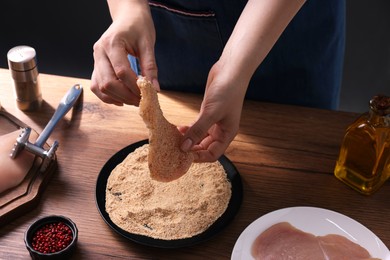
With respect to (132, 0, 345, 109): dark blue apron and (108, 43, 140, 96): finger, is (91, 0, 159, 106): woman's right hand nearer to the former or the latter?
(108, 43, 140, 96): finger

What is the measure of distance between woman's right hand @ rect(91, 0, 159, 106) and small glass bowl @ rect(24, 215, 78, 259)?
307 millimetres

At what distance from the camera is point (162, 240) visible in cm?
116

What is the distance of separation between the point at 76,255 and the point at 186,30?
688 millimetres

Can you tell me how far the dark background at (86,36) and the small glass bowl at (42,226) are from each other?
1593mm

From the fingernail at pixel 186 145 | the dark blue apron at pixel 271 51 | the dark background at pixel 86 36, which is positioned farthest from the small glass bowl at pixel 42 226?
the dark background at pixel 86 36

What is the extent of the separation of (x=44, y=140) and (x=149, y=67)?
346 mm

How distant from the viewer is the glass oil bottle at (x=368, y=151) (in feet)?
3.95

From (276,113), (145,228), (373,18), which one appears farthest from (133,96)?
(373,18)

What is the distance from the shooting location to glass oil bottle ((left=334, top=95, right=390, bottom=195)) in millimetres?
1205

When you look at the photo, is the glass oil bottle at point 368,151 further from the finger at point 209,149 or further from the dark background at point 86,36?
the dark background at point 86,36

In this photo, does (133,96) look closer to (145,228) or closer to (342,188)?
(145,228)

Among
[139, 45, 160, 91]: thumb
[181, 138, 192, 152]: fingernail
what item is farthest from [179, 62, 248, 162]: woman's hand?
[139, 45, 160, 91]: thumb

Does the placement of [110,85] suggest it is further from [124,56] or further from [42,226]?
[42,226]

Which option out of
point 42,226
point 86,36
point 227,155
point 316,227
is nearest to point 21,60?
point 42,226
